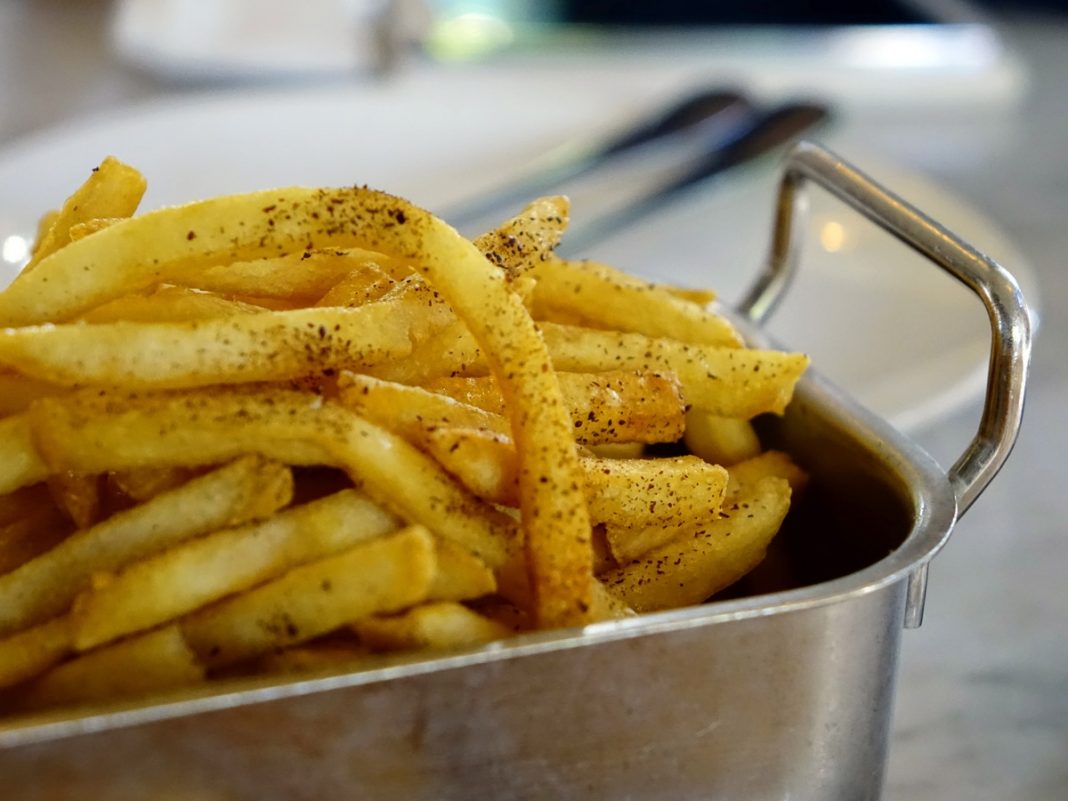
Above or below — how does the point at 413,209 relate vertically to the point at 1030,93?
below

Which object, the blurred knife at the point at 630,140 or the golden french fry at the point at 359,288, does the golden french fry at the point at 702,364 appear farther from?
the blurred knife at the point at 630,140

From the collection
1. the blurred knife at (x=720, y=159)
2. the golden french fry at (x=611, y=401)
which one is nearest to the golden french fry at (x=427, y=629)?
the golden french fry at (x=611, y=401)

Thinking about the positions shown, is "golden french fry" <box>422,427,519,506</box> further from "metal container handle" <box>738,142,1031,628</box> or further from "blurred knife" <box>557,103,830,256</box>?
"blurred knife" <box>557,103,830,256</box>

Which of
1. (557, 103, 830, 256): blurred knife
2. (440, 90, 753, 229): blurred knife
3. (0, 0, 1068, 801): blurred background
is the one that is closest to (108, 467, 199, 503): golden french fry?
(0, 0, 1068, 801): blurred background

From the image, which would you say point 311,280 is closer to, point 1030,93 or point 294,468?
point 294,468

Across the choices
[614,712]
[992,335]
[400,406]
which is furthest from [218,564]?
[992,335]

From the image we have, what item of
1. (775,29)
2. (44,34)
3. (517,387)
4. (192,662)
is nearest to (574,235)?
(517,387)
